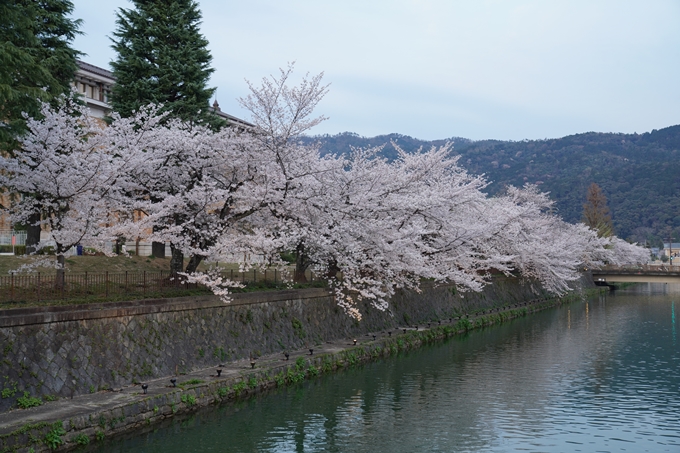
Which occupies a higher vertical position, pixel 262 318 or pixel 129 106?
pixel 129 106

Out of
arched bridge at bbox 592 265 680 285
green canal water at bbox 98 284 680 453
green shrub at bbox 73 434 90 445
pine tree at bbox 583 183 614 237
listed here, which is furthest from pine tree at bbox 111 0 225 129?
pine tree at bbox 583 183 614 237

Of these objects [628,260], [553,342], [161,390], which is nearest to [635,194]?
[628,260]

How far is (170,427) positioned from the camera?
16.4 m

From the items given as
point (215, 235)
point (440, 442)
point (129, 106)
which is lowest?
point (440, 442)

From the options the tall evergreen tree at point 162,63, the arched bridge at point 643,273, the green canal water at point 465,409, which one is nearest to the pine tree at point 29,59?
the tall evergreen tree at point 162,63

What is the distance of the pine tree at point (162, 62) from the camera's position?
33844 millimetres

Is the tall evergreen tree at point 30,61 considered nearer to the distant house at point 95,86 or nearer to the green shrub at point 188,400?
the green shrub at point 188,400

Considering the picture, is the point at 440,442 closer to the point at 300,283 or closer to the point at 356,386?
the point at 356,386

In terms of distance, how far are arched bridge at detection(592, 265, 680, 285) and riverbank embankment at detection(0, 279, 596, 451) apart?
50.4 meters

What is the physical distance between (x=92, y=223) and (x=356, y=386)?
401 inches

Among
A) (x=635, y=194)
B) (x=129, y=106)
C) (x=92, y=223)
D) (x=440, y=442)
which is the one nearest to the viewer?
(x=440, y=442)

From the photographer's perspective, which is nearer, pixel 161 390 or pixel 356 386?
pixel 161 390

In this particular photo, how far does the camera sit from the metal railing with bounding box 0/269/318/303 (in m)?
18.6

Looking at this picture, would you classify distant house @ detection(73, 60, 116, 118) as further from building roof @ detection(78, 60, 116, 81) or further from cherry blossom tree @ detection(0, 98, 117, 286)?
cherry blossom tree @ detection(0, 98, 117, 286)
